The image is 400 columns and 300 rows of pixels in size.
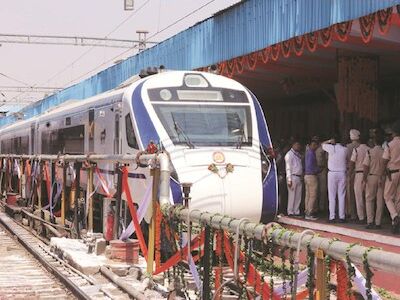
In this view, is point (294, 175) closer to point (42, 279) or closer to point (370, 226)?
point (370, 226)

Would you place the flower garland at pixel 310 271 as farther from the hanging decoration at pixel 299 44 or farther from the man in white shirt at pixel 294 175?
the man in white shirt at pixel 294 175

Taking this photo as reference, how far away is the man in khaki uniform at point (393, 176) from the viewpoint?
385 inches

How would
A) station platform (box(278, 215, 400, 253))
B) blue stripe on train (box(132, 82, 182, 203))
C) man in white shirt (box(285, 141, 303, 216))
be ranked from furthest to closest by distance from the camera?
1. man in white shirt (box(285, 141, 303, 216))
2. blue stripe on train (box(132, 82, 182, 203))
3. station platform (box(278, 215, 400, 253))

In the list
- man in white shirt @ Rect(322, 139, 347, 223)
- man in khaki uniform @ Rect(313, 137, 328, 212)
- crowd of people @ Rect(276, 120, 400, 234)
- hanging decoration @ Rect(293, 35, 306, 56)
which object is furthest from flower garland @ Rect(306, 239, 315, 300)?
man in khaki uniform @ Rect(313, 137, 328, 212)

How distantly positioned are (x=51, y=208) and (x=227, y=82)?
193 inches

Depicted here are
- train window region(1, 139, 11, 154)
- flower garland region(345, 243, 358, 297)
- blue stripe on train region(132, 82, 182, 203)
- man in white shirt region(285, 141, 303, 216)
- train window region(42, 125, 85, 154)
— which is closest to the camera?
flower garland region(345, 243, 358, 297)

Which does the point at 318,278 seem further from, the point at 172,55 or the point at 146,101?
the point at 172,55

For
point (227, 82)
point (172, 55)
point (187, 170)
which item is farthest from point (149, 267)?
point (172, 55)

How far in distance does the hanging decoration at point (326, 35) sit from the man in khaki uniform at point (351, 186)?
5.80 ft

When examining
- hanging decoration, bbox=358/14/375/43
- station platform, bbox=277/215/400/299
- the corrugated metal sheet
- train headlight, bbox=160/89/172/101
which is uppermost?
the corrugated metal sheet

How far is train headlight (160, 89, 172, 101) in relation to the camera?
10.3m

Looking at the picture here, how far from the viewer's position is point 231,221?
5.03 metres

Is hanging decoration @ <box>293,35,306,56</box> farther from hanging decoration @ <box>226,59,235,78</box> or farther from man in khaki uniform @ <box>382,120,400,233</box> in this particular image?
hanging decoration @ <box>226,59,235,78</box>

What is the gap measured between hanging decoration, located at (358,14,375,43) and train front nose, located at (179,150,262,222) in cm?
246
